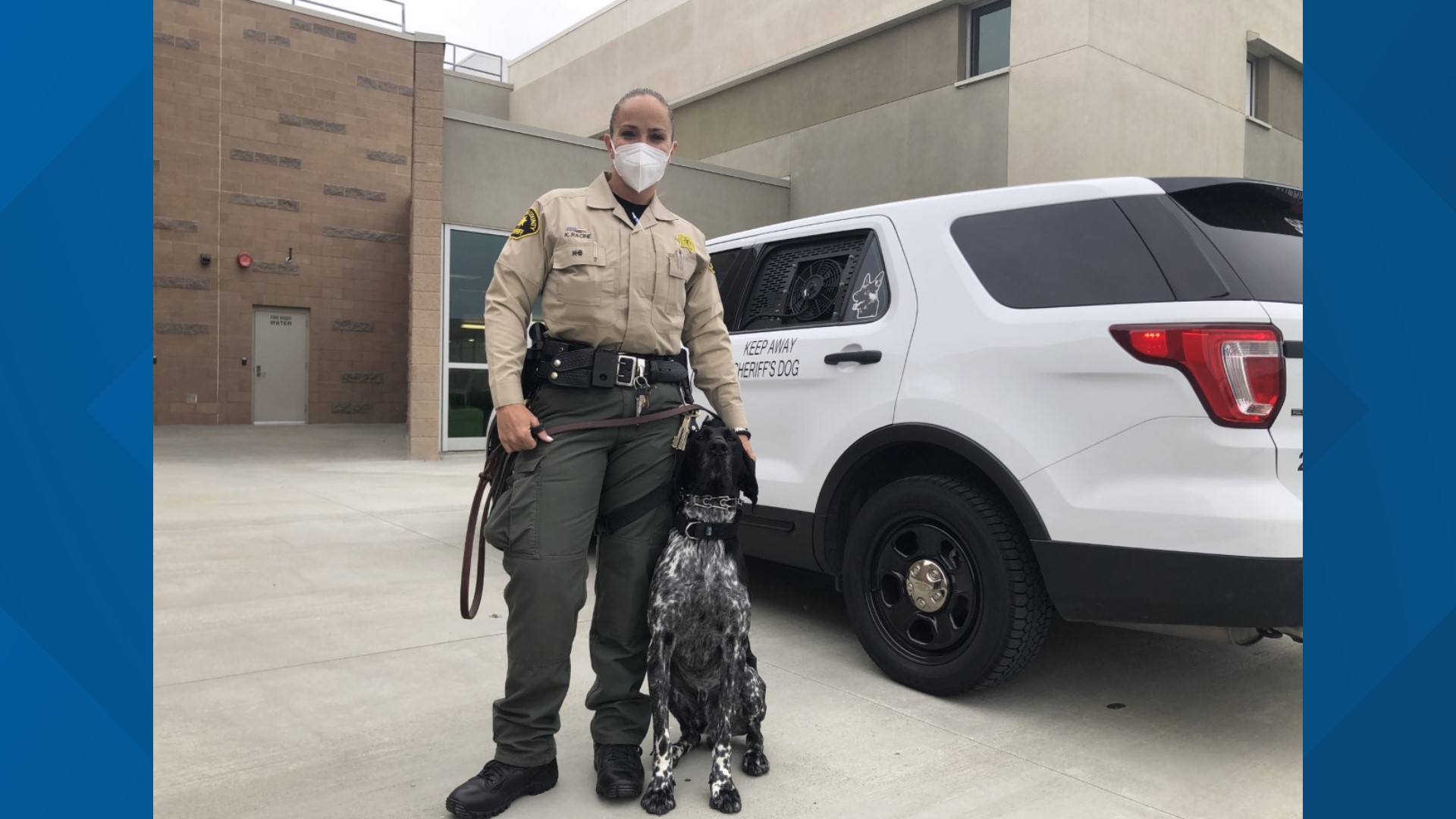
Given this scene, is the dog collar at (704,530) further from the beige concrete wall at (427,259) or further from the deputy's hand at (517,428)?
the beige concrete wall at (427,259)

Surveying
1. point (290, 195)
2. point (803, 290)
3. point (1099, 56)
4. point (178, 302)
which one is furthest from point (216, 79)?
point (803, 290)

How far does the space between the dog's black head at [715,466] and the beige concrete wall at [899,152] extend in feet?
35.6

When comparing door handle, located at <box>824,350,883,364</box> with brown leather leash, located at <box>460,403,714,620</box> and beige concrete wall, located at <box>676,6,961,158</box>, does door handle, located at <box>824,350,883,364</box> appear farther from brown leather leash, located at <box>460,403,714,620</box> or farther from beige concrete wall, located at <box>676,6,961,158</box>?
beige concrete wall, located at <box>676,6,961,158</box>

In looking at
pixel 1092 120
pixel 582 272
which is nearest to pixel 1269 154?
pixel 1092 120

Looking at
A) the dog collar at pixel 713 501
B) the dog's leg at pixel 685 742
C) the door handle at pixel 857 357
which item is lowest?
the dog's leg at pixel 685 742

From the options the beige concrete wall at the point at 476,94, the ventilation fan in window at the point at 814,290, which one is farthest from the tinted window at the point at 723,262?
the beige concrete wall at the point at 476,94

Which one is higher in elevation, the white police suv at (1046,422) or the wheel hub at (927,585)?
the white police suv at (1046,422)

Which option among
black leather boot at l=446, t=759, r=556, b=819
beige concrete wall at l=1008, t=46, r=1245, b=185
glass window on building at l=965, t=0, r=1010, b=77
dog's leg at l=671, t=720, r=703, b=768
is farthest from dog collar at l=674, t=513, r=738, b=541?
glass window on building at l=965, t=0, r=1010, b=77

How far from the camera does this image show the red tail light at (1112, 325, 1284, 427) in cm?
276

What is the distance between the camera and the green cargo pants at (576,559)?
2615 millimetres

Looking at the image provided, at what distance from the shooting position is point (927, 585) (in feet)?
11.3

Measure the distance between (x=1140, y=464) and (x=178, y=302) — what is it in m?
18.6

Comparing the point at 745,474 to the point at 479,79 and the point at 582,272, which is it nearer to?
the point at 582,272

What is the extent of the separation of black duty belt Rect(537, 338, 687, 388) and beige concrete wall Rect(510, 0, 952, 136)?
12222mm
